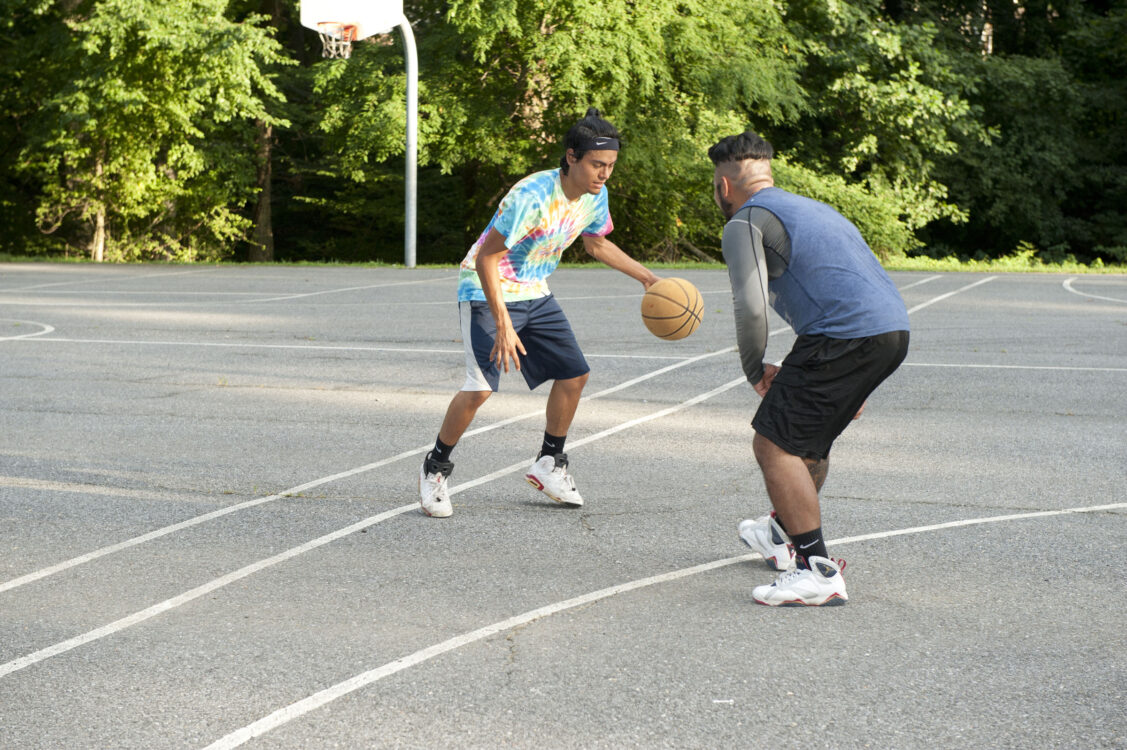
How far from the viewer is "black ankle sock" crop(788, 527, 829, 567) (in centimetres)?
491

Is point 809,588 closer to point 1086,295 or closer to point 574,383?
point 574,383

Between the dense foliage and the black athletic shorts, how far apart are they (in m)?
24.9

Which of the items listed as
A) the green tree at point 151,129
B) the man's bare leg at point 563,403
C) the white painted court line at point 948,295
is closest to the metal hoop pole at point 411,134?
the green tree at point 151,129

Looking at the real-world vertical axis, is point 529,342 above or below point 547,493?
above

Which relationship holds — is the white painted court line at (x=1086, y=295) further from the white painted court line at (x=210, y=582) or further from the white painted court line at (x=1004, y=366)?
the white painted court line at (x=210, y=582)

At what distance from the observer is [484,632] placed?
14.9 ft

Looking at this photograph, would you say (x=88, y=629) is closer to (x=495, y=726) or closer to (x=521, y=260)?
(x=495, y=726)

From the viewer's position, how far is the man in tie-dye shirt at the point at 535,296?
5.81m

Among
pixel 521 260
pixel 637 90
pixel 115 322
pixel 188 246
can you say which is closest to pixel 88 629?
pixel 521 260

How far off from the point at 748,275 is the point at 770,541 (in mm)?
1319

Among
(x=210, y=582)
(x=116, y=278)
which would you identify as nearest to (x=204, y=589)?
(x=210, y=582)

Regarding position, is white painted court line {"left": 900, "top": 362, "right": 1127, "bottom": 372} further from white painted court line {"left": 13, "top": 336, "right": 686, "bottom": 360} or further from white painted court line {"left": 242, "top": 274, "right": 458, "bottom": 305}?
white painted court line {"left": 242, "top": 274, "right": 458, "bottom": 305}

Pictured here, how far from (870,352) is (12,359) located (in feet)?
31.0

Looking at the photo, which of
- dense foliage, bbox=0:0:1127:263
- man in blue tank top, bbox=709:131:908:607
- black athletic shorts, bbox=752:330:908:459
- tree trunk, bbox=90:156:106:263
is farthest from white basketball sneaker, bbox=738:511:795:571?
tree trunk, bbox=90:156:106:263
